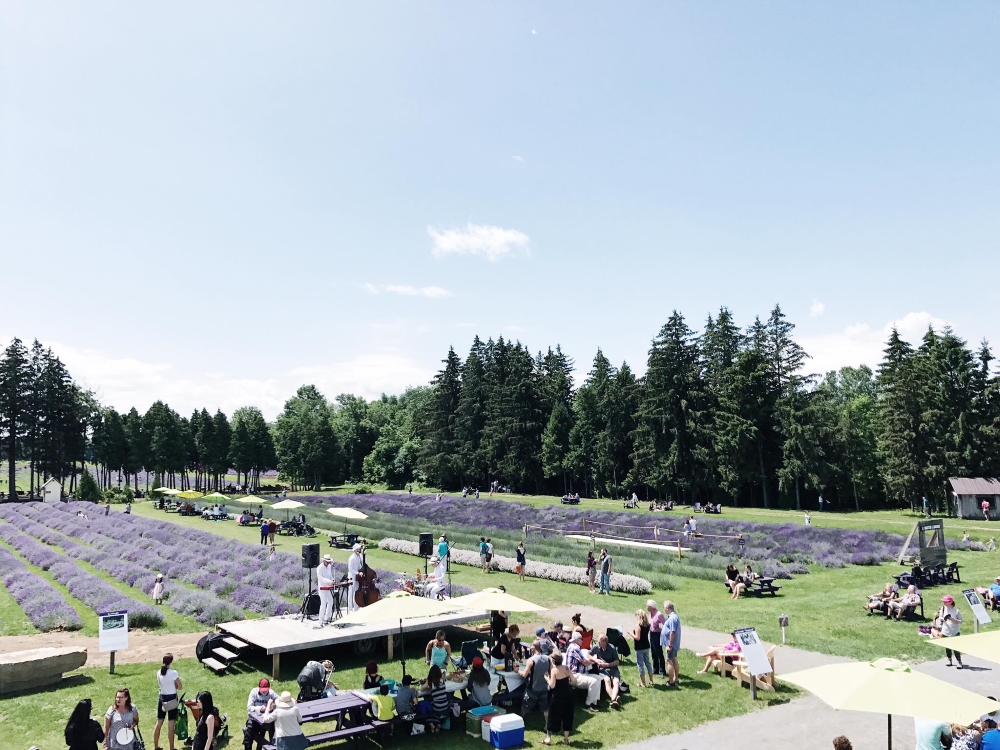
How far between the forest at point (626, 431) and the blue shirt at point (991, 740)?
57.1 metres

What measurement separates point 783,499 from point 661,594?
1891 inches

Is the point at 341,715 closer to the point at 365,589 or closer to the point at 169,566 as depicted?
the point at 365,589

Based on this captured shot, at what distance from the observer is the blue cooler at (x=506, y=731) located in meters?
11.7

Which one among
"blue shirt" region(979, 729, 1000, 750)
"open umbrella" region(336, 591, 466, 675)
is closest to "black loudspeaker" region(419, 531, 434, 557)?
"open umbrella" region(336, 591, 466, 675)

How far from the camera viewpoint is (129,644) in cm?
1909

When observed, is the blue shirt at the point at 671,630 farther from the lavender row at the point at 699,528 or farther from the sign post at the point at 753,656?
the lavender row at the point at 699,528

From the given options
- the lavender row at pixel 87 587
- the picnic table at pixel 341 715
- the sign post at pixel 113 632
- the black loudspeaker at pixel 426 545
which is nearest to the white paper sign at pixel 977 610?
the picnic table at pixel 341 715

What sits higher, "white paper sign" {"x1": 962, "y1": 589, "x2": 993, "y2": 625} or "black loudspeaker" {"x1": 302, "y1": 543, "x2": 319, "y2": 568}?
"black loudspeaker" {"x1": 302, "y1": 543, "x2": 319, "y2": 568}

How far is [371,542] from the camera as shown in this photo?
40469 mm

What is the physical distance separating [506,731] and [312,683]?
398 centimetres

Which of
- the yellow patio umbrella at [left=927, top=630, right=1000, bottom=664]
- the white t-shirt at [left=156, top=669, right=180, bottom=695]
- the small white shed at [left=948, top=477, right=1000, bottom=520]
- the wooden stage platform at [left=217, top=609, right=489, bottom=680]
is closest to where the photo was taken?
the yellow patio umbrella at [left=927, top=630, right=1000, bottom=664]

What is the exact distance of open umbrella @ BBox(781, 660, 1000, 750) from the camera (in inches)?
316

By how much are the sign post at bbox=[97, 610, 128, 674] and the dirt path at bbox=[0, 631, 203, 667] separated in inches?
68.8

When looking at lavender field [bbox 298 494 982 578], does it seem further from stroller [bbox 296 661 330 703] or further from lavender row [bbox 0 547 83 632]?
lavender row [bbox 0 547 83 632]
